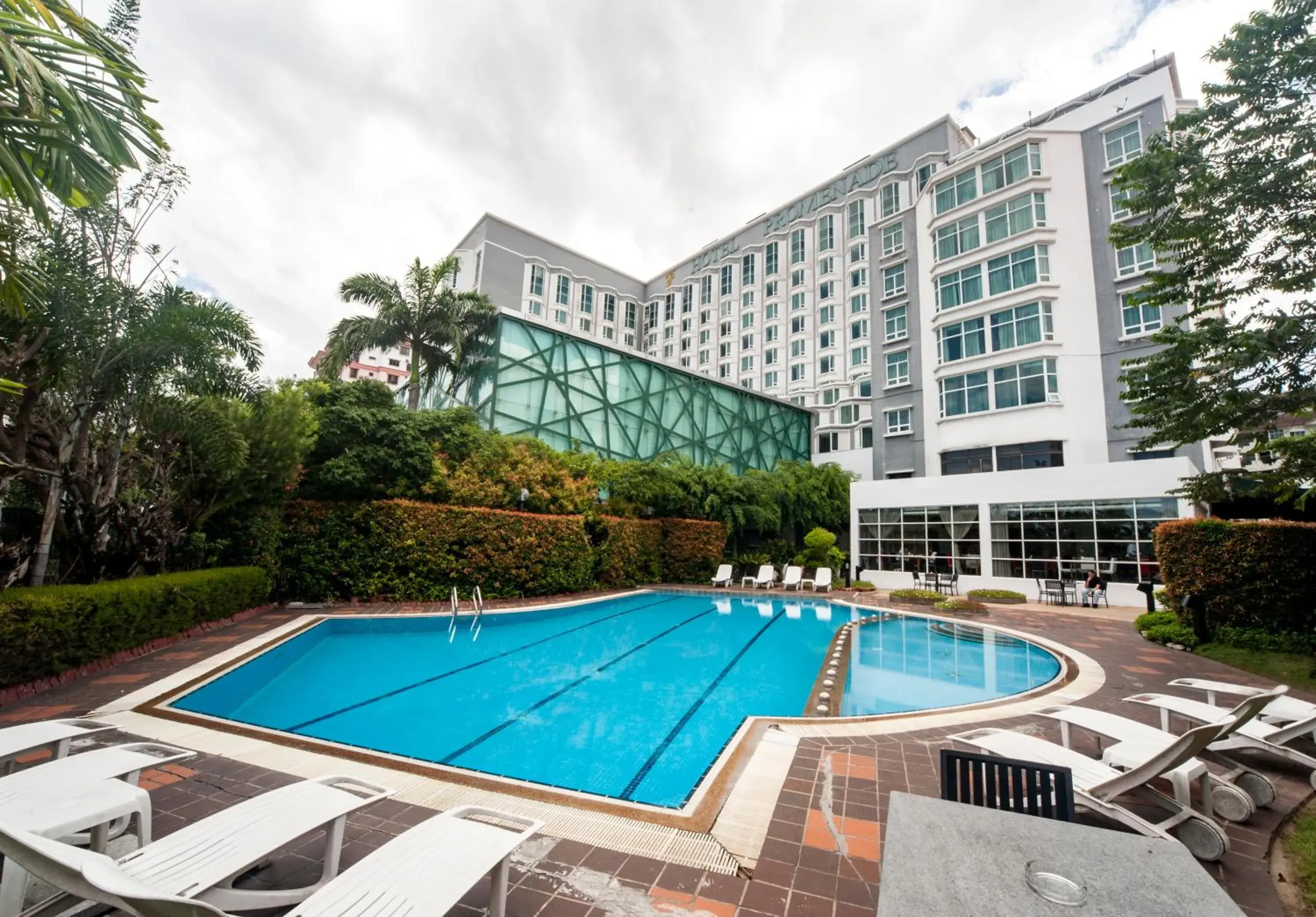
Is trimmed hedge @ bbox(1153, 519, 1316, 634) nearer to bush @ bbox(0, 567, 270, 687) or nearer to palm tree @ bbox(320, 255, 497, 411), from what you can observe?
bush @ bbox(0, 567, 270, 687)

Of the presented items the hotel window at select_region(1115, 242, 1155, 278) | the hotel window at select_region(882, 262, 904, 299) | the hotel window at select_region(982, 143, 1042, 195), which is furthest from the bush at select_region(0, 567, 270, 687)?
the hotel window at select_region(982, 143, 1042, 195)

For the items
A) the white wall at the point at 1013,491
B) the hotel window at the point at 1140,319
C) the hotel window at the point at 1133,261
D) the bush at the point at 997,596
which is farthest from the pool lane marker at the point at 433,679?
the hotel window at the point at 1133,261

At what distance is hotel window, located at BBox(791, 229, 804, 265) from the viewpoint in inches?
1507

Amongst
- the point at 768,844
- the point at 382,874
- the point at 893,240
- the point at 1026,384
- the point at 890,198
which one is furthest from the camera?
the point at 890,198

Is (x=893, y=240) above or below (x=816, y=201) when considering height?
below

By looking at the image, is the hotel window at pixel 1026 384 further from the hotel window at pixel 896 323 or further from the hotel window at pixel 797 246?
the hotel window at pixel 797 246

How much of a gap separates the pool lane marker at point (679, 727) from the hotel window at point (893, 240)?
78.3 ft

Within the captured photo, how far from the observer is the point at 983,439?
22.1 metres

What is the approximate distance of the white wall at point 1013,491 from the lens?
663 inches

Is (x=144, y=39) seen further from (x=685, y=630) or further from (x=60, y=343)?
(x=685, y=630)

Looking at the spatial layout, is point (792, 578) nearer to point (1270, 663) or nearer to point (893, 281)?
point (1270, 663)

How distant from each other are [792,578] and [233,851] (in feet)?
60.1

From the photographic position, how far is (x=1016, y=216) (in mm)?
22172

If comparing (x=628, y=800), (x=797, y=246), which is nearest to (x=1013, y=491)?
(x=628, y=800)
